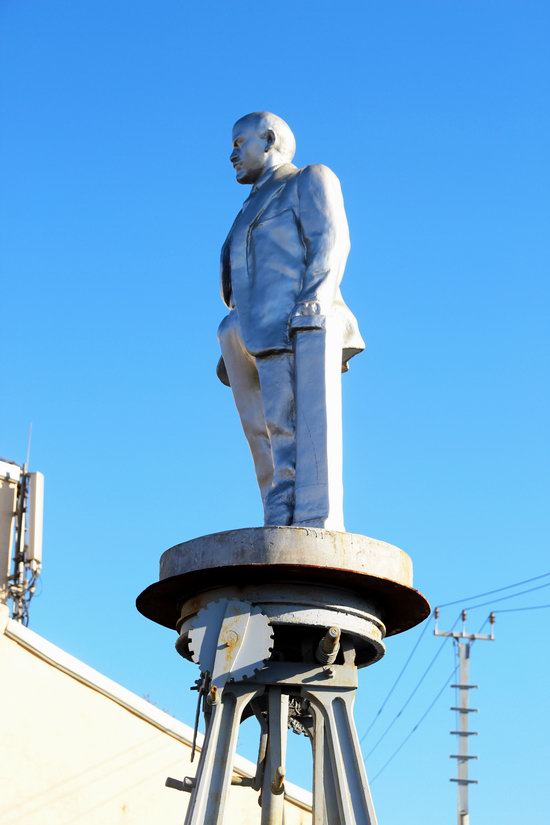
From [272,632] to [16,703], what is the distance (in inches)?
319

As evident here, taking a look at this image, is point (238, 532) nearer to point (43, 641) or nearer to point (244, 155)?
point (244, 155)

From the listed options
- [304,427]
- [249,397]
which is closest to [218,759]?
[304,427]

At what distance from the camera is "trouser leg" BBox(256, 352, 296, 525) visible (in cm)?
982

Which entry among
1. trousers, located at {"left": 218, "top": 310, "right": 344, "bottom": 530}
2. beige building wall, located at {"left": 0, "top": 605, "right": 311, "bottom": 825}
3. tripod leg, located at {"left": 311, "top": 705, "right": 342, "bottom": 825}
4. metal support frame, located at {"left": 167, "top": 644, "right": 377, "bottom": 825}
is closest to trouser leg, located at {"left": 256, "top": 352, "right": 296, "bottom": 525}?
trousers, located at {"left": 218, "top": 310, "right": 344, "bottom": 530}

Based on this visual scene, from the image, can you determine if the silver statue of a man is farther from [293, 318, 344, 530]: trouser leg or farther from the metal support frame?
the metal support frame

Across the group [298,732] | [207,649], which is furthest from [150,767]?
[207,649]

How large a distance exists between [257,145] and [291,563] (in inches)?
143

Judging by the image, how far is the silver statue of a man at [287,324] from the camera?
9688 mm

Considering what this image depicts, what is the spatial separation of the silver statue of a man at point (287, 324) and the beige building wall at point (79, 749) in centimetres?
669

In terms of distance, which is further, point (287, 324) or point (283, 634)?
point (287, 324)

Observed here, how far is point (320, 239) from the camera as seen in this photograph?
10180mm

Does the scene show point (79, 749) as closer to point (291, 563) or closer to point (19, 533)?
point (291, 563)

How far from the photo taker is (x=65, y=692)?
16453mm

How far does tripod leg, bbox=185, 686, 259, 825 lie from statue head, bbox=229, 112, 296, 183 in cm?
408
